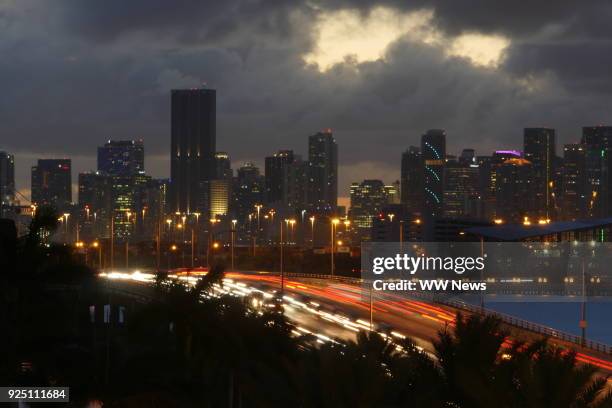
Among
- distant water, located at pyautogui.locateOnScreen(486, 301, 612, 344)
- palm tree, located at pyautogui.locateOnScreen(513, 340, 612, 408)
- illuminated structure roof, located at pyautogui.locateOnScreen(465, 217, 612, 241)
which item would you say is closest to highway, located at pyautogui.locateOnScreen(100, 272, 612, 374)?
distant water, located at pyautogui.locateOnScreen(486, 301, 612, 344)

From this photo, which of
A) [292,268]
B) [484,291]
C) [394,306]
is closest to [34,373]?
[394,306]

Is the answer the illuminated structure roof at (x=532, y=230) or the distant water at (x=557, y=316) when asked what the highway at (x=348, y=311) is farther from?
the illuminated structure roof at (x=532, y=230)

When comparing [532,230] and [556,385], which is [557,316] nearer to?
[532,230]

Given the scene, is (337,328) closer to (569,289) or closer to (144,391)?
(144,391)

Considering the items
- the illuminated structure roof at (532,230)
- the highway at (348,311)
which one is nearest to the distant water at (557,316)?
the illuminated structure roof at (532,230)

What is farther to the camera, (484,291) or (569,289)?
(569,289)

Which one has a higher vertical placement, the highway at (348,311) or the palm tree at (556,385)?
the palm tree at (556,385)

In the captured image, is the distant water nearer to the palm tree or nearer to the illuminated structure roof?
the illuminated structure roof

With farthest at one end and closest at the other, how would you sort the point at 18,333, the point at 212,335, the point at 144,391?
the point at 212,335 < the point at 144,391 < the point at 18,333
